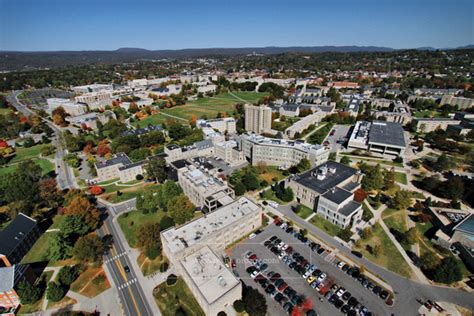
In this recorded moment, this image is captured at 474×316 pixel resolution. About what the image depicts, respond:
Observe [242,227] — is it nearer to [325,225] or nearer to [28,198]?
[325,225]

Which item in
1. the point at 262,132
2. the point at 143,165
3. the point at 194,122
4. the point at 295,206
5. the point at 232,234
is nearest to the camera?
the point at 232,234

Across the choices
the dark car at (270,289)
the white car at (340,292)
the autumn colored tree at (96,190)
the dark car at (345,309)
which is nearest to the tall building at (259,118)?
the autumn colored tree at (96,190)

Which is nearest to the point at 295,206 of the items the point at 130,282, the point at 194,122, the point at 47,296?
the point at 130,282

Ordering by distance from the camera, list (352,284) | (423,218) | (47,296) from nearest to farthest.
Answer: (47,296) < (352,284) < (423,218)

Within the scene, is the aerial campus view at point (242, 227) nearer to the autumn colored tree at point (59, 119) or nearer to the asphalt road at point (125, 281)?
the asphalt road at point (125, 281)

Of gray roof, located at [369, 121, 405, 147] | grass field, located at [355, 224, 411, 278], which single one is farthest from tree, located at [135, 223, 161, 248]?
gray roof, located at [369, 121, 405, 147]

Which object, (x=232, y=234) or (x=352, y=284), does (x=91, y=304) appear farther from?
(x=352, y=284)
